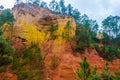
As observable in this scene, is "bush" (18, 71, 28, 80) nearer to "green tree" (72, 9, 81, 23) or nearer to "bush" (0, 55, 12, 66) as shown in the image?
"bush" (0, 55, 12, 66)

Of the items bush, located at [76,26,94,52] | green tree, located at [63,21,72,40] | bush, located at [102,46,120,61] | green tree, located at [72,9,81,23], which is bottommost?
bush, located at [102,46,120,61]

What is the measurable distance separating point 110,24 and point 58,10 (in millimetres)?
15068

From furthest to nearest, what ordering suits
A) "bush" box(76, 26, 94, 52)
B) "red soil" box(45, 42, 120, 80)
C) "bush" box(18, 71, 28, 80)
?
"bush" box(76, 26, 94, 52), "red soil" box(45, 42, 120, 80), "bush" box(18, 71, 28, 80)

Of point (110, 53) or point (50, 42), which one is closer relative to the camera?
point (50, 42)

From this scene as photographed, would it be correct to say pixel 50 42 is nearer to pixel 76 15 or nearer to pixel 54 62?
pixel 54 62

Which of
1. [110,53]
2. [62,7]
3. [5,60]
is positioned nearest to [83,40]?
[110,53]

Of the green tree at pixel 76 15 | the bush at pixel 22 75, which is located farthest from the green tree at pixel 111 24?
the bush at pixel 22 75

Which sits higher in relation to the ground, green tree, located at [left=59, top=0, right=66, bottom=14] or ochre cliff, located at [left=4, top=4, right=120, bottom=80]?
green tree, located at [left=59, top=0, right=66, bottom=14]

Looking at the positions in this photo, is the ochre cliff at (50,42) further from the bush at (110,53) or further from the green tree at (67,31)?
the bush at (110,53)

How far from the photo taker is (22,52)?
161ft

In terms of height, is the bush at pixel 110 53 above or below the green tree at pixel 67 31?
below

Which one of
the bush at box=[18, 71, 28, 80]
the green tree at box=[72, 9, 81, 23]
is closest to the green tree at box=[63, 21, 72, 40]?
the bush at box=[18, 71, 28, 80]

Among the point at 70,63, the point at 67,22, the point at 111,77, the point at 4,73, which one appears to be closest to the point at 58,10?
the point at 67,22

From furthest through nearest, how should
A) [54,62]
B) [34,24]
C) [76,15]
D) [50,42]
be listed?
1. [76,15]
2. [34,24]
3. [50,42]
4. [54,62]
